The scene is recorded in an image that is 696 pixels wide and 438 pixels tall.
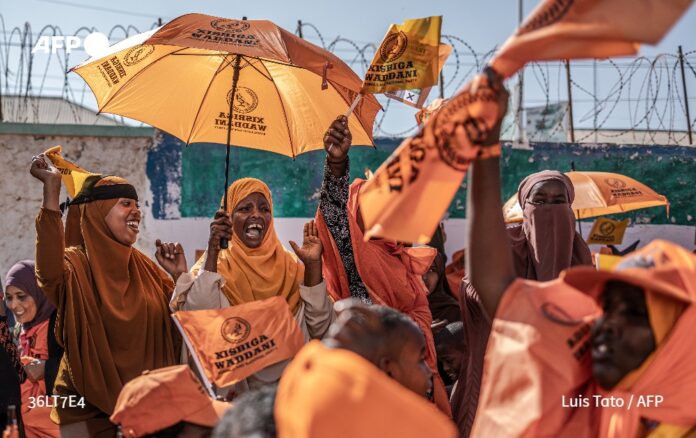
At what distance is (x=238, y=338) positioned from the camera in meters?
3.53

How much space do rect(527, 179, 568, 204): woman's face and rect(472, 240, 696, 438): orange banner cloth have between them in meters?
2.09

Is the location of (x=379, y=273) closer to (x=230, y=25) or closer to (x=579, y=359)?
(x=230, y=25)

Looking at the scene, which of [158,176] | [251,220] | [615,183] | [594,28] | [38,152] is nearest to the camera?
[594,28]

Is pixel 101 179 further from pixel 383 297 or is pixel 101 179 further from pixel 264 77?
pixel 383 297

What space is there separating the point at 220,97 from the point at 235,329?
1899mm

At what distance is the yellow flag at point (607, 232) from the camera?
26.9 ft

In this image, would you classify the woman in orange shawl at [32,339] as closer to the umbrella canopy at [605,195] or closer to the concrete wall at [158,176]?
the concrete wall at [158,176]

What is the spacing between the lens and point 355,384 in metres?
1.52

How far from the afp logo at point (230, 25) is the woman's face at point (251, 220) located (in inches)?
44.5

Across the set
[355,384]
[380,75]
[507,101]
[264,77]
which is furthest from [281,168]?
[355,384]

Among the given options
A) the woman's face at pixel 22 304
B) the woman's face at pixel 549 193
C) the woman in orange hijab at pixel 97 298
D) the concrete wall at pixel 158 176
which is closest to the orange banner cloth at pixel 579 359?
the woman's face at pixel 549 193

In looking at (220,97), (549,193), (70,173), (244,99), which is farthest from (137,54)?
(549,193)

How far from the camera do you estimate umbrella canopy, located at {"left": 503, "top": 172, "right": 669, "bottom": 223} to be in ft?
24.8

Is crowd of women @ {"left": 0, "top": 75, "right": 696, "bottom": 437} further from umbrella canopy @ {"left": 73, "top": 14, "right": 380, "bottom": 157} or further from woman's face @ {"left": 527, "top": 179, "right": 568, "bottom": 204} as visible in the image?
umbrella canopy @ {"left": 73, "top": 14, "right": 380, "bottom": 157}
